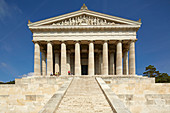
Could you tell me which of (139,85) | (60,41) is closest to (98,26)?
(60,41)

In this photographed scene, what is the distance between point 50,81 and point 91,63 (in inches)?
555

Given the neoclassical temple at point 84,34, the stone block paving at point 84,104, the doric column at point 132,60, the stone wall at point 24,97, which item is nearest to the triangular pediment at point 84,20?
the neoclassical temple at point 84,34

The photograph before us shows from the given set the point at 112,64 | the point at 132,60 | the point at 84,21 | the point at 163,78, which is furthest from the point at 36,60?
the point at 163,78

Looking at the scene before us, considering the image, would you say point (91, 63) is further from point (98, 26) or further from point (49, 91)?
point (49, 91)

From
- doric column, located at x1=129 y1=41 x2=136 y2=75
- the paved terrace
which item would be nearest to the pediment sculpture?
doric column, located at x1=129 y1=41 x2=136 y2=75

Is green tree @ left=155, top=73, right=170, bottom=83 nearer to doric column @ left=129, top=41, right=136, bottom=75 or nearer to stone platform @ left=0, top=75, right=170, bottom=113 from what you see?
doric column @ left=129, top=41, right=136, bottom=75

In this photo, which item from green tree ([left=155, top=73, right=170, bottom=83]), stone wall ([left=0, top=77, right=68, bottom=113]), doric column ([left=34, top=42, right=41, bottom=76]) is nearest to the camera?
stone wall ([left=0, top=77, right=68, bottom=113])

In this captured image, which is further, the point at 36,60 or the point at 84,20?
the point at 84,20

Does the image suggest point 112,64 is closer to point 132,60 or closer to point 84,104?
point 132,60

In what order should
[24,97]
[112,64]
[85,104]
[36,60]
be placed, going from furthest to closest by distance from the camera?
[112,64] → [36,60] → [24,97] → [85,104]

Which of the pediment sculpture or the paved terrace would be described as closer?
the paved terrace

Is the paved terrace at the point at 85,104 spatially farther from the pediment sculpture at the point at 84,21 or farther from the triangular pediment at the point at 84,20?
the triangular pediment at the point at 84,20

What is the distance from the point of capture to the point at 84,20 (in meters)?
31.0

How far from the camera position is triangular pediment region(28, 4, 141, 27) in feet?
100
